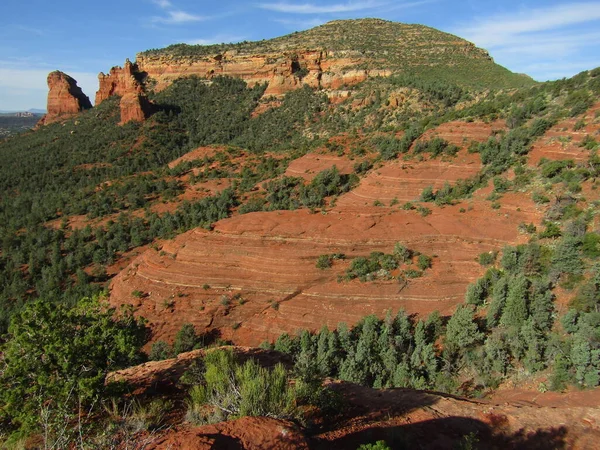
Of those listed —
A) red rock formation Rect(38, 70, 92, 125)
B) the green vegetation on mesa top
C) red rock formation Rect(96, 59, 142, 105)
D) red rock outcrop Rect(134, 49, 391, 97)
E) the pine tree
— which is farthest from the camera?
red rock formation Rect(38, 70, 92, 125)

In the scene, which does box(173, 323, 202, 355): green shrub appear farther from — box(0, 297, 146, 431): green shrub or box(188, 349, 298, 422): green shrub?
box(188, 349, 298, 422): green shrub

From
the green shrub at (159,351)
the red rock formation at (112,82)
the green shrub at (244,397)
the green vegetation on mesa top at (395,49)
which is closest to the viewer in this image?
the green shrub at (244,397)

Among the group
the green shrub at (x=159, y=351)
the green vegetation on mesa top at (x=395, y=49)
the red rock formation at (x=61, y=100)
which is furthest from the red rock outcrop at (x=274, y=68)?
the green shrub at (x=159, y=351)

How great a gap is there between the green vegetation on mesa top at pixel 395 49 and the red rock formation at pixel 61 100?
19.3 meters

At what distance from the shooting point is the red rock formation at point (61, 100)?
277ft

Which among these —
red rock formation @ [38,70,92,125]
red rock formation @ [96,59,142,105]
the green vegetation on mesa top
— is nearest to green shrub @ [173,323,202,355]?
the green vegetation on mesa top

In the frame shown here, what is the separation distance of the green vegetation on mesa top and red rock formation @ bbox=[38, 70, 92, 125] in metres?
19.3

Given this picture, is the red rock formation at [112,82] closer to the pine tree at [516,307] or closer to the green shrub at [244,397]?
the pine tree at [516,307]

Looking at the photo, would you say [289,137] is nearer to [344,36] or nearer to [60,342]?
[344,36]

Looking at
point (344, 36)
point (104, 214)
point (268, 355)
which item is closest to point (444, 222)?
point (268, 355)

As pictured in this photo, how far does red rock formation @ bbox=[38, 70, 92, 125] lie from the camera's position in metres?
84.5

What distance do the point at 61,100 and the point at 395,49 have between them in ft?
247

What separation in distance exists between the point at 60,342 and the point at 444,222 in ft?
67.1

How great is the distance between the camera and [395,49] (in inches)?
2537
